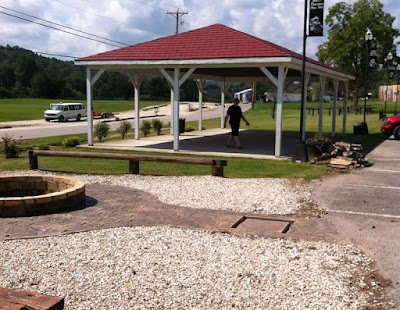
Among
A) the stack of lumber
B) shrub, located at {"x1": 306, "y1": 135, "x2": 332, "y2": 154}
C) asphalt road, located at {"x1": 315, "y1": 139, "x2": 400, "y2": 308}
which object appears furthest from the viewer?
shrub, located at {"x1": 306, "y1": 135, "x2": 332, "y2": 154}

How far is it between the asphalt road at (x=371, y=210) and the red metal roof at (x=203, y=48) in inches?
167

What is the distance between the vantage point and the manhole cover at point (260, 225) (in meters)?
6.54

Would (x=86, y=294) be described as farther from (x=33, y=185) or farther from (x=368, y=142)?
(x=368, y=142)

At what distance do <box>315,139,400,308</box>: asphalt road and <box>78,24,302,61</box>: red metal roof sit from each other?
13.9 ft

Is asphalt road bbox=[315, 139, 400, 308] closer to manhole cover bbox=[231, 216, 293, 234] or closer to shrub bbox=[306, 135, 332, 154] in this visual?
manhole cover bbox=[231, 216, 293, 234]

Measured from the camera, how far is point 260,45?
14266 mm

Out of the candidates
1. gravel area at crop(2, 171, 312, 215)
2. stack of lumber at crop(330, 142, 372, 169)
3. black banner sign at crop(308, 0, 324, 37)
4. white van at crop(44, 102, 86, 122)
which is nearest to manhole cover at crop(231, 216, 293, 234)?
gravel area at crop(2, 171, 312, 215)

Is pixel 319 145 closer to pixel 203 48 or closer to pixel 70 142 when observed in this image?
pixel 203 48

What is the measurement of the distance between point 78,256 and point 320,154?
31.0ft

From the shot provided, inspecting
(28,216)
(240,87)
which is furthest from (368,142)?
(240,87)

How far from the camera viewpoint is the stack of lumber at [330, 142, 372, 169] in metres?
12.3

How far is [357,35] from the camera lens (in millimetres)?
48375

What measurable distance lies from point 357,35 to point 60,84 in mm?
61653

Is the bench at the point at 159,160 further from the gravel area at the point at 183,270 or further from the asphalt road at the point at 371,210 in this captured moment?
the gravel area at the point at 183,270
